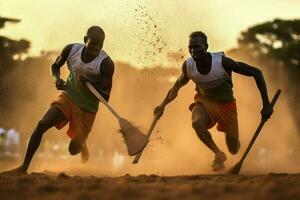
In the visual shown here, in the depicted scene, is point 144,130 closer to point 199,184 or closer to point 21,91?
point 199,184

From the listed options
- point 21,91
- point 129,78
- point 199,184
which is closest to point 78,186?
point 199,184

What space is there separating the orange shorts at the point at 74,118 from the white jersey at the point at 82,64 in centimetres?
37

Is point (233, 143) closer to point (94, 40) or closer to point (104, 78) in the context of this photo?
point (104, 78)

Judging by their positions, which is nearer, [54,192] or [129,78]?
[54,192]

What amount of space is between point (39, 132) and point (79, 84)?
800mm

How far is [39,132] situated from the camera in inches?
373

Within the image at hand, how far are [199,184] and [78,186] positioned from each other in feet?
3.28

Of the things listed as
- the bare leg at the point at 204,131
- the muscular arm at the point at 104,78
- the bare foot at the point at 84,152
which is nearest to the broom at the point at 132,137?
→ the muscular arm at the point at 104,78

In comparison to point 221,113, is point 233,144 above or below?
below

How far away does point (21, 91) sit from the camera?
31.0 meters

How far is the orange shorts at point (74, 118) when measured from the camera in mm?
9914

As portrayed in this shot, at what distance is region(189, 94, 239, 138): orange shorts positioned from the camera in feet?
33.1

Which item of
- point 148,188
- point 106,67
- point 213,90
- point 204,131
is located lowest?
point 148,188

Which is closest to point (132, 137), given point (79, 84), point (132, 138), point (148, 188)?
point (132, 138)
